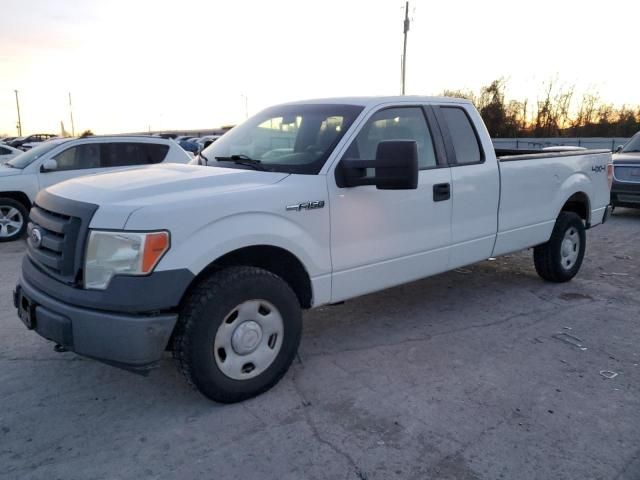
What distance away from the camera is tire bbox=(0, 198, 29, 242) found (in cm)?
888

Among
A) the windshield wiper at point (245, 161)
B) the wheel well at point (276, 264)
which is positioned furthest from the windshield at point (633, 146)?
the wheel well at point (276, 264)

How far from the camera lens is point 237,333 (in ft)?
11.0

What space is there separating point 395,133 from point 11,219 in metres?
7.29

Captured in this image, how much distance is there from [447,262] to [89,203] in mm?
2884

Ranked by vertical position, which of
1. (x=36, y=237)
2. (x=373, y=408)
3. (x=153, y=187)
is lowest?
(x=373, y=408)

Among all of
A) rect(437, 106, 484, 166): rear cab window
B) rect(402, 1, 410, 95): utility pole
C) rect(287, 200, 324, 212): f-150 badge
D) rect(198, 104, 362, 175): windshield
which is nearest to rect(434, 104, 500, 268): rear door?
rect(437, 106, 484, 166): rear cab window

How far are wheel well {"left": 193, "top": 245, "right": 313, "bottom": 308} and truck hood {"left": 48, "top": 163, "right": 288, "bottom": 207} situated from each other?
16.2 inches

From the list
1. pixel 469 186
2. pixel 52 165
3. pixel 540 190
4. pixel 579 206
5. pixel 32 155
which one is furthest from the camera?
pixel 32 155

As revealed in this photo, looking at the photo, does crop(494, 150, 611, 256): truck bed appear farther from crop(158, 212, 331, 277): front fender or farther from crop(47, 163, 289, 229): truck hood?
crop(47, 163, 289, 229): truck hood

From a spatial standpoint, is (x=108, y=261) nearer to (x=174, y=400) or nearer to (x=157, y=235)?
(x=157, y=235)

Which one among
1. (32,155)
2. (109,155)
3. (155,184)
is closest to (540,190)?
(155,184)

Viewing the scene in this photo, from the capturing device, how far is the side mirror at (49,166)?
29.2ft

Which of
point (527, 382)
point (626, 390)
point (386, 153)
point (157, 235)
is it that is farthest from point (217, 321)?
point (626, 390)

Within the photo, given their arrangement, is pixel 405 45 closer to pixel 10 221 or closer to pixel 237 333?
pixel 10 221
